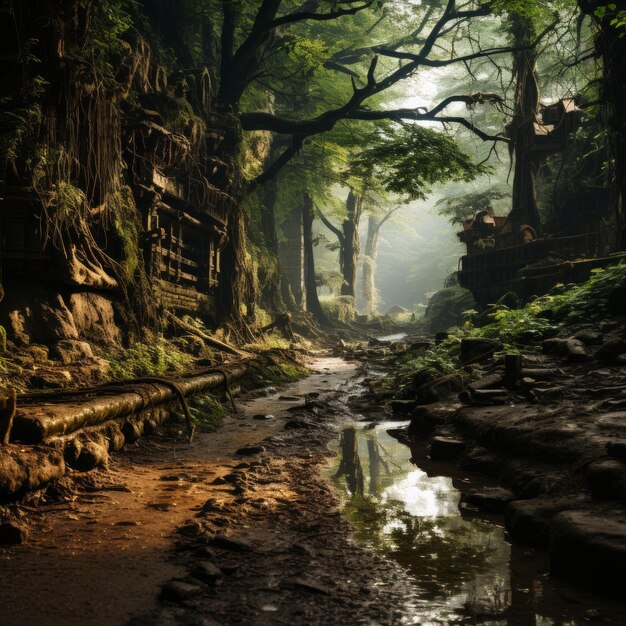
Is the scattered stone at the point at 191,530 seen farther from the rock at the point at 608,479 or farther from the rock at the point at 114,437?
the rock at the point at 608,479

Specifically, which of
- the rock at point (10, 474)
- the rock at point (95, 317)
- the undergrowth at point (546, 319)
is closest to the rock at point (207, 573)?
the rock at point (10, 474)

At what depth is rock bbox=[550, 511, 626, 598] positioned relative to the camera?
259 centimetres

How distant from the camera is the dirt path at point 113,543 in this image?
2473mm

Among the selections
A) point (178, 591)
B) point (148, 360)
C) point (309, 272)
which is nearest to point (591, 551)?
point (178, 591)

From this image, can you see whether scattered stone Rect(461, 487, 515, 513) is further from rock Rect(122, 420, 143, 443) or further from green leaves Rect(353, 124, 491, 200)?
green leaves Rect(353, 124, 491, 200)

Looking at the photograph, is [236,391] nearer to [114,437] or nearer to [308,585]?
[114,437]

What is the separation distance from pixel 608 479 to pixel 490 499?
0.85 m

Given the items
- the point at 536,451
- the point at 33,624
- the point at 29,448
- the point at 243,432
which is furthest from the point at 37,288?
the point at 536,451

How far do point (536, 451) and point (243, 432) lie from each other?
366cm

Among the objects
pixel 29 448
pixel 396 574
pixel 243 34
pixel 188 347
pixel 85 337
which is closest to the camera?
pixel 396 574

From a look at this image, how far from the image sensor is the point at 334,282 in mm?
32344

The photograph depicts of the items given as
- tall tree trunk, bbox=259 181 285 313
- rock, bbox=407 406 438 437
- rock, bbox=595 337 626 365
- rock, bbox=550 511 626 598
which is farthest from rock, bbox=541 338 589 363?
tall tree trunk, bbox=259 181 285 313

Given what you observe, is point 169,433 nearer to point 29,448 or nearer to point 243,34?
point 29,448

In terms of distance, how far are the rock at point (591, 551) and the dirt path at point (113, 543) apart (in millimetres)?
1961
